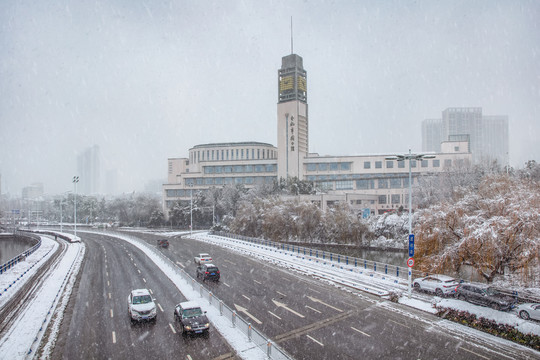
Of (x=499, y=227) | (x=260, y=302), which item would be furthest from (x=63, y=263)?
(x=499, y=227)

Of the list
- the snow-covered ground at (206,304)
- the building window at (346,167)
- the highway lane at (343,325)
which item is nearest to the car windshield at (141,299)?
the snow-covered ground at (206,304)

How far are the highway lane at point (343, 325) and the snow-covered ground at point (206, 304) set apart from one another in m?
1.67

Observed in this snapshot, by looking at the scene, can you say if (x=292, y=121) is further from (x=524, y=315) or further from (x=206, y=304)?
(x=524, y=315)

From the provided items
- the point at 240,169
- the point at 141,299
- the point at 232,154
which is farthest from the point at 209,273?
the point at 232,154

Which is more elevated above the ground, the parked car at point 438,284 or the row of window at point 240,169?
the row of window at point 240,169

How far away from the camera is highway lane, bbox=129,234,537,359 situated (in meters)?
17.1

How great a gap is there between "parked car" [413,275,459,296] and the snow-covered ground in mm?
959

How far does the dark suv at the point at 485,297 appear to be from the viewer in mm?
21484

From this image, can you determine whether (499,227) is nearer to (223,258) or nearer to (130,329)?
(130,329)

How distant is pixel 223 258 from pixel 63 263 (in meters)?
18.2

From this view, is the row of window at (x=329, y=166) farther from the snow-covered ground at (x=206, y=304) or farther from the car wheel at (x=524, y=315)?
the car wheel at (x=524, y=315)

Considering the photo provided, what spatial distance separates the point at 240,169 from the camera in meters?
115

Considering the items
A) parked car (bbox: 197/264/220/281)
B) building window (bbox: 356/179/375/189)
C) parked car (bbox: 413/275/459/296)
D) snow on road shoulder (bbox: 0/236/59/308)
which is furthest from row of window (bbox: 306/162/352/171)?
parked car (bbox: 413/275/459/296)

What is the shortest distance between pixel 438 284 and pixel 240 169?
9205 centimetres
